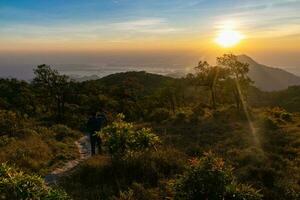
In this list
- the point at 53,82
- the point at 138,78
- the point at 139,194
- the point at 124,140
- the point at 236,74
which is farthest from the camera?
the point at 138,78

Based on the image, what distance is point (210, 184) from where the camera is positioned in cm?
1041

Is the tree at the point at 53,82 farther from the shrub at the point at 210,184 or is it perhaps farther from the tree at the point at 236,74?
the shrub at the point at 210,184

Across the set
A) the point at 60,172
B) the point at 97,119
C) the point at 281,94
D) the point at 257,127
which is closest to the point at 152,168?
the point at 60,172

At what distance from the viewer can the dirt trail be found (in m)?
17.9

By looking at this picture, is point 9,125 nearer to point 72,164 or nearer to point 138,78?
point 72,164

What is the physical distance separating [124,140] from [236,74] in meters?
39.1

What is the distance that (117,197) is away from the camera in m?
13.8

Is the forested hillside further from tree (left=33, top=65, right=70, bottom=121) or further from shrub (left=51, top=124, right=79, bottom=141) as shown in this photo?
tree (left=33, top=65, right=70, bottom=121)

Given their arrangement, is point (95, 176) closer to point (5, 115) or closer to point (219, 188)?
point (219, 188)

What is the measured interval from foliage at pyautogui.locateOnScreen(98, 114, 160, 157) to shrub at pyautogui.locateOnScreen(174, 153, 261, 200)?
8.13 meters

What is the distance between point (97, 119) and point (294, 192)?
1194cm

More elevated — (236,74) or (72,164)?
(236,74)

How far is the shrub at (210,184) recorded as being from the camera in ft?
34.2

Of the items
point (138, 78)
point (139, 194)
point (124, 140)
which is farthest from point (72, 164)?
point (138, 78)
